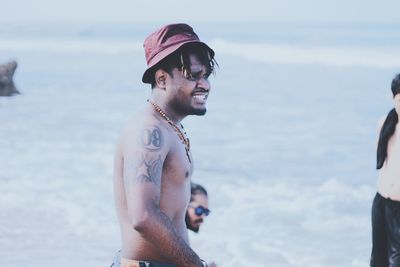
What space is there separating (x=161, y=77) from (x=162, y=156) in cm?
30

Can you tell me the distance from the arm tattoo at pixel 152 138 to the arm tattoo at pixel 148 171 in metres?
0.04

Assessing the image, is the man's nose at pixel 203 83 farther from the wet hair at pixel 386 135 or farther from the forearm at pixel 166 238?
the wet hair at pixel 386 135

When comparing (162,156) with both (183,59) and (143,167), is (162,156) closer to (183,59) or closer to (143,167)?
(143,167)

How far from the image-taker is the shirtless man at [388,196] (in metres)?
4.76

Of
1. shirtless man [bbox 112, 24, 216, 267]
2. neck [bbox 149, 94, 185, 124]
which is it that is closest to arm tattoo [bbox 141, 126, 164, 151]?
shirtless man [bbox 112, 24, 216, 267]

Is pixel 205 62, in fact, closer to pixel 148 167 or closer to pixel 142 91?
pixel 148 167

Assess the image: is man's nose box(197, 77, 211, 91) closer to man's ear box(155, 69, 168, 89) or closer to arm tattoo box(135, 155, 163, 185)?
man's ear box(155, 69, 168, 89)

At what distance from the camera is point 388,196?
188 inches

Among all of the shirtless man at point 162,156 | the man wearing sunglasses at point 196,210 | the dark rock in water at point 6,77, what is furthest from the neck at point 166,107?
the dark rock in water at point 6,77

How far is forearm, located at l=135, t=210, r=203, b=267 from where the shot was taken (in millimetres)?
2348

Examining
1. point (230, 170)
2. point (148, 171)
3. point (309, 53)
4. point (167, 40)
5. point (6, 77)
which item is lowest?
point (230, 170)

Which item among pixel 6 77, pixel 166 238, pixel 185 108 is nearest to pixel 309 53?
pixel 6 77

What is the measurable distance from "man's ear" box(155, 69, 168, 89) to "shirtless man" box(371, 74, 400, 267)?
8.22 feet

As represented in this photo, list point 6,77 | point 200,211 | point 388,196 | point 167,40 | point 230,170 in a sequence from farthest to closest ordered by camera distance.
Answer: point 6,77 < point 230,170 < point 200,211 < point 388,196 < point 167,40
